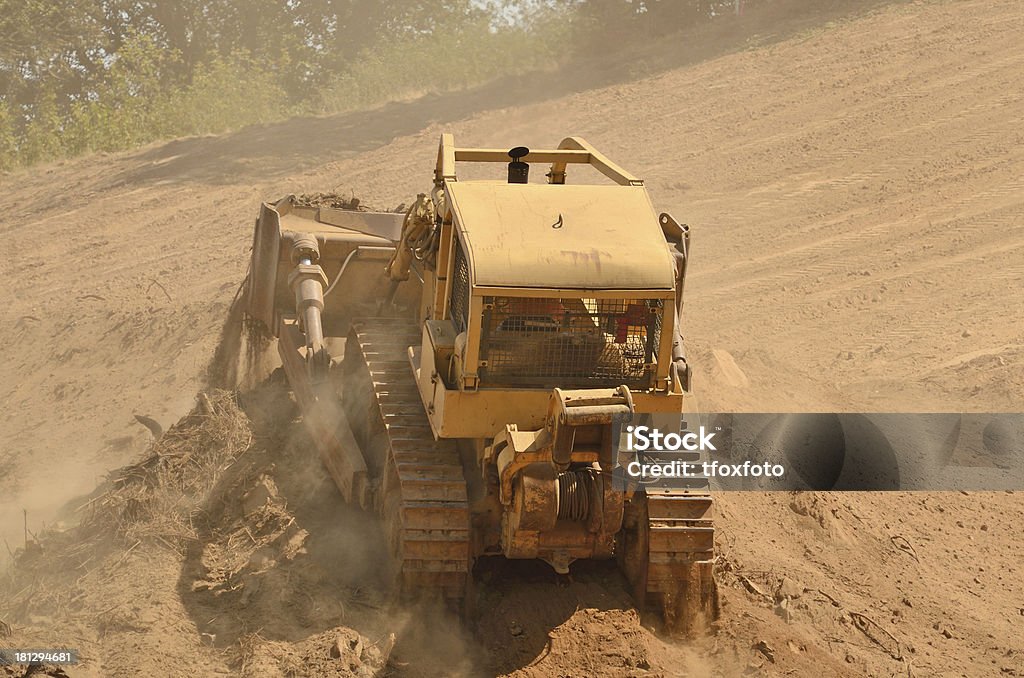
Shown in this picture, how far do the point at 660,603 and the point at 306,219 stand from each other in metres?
6.07

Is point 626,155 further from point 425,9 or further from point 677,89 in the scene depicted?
point 425,9

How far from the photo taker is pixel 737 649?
7957 mm

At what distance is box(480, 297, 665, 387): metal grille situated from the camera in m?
7.68

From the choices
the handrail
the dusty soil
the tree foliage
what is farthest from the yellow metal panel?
the tree foliage

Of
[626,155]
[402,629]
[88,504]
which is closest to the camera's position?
[402,629]

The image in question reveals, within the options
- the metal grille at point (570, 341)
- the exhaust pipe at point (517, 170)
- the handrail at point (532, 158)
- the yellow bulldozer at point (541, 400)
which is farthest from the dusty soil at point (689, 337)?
the exhaust pipe at point (517, 170)

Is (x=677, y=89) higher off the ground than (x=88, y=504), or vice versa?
(x=677, y=89)

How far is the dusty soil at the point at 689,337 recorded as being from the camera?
807 centimetres

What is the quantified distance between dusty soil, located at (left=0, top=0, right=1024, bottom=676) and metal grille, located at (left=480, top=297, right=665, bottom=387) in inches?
58.9

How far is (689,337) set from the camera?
14883mm

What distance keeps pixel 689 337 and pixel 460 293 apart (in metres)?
7.04

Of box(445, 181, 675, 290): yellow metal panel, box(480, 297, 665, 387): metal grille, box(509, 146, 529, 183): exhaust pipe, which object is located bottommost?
box(480, 297, 665, 387): metal grille

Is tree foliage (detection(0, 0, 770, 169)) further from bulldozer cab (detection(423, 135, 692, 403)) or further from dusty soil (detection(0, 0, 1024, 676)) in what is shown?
bulldozer cab (detection(423, 135, 692, 403))

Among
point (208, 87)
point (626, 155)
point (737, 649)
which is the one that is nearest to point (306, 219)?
point (737, 649)
